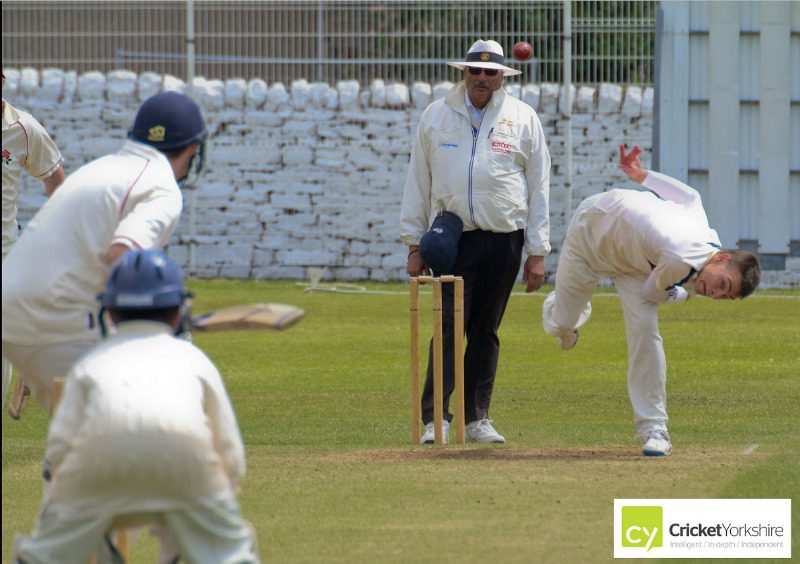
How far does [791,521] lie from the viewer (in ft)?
17.3

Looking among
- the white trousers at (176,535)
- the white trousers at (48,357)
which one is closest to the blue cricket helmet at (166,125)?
the white trousers at (48,357)

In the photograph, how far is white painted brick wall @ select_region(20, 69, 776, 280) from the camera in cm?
1678

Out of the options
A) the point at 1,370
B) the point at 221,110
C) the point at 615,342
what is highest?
the point at 221,110

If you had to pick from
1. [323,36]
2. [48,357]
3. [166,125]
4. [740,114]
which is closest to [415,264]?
[166,125]

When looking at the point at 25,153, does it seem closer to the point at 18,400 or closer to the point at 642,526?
the point at 18,400

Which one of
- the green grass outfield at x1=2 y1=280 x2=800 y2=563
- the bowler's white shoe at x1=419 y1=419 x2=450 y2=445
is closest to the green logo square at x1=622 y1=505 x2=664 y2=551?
the green grass outfield at x1=2 y1=280 x2=800 y2=563

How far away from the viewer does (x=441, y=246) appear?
6949 millimetres

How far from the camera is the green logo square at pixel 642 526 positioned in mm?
4992

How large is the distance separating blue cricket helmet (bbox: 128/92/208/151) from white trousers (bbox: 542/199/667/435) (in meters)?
2.55

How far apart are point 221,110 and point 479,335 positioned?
10.1 meters

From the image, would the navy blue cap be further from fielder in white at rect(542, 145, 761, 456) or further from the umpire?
fielder in white at rect(542, 145, 761, 456)

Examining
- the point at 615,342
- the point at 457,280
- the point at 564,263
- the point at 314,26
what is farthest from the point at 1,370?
the point at 314,26

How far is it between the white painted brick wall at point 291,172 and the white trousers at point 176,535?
13255mm

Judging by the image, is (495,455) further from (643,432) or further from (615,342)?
(615,342)
